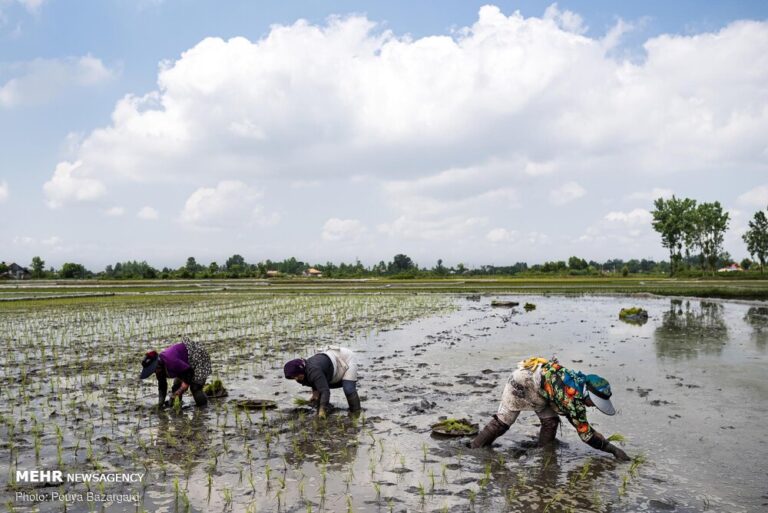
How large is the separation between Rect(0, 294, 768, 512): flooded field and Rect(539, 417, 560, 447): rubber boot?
4.6 inches

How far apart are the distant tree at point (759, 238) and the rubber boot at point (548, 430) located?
250 ft

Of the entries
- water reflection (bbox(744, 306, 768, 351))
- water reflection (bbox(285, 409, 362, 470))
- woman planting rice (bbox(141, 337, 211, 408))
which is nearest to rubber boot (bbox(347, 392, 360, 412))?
water reflection (bbox(285, 409, 362, 470))

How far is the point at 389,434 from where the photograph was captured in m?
6.47

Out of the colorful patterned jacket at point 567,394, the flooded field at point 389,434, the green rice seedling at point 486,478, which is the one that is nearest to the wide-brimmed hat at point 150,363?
the flooded field at point 389,434

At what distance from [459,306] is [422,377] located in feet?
53.8

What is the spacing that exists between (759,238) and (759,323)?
62.0 m

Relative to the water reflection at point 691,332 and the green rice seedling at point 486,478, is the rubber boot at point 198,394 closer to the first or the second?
the green rice seedling at point 486,478

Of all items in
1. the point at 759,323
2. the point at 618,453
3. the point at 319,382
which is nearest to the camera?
the point at 618,453

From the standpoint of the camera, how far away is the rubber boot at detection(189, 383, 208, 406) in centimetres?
754

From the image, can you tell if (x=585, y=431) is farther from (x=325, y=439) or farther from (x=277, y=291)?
(x=277, y=291)

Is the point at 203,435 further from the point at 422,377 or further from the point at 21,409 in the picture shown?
the point at 422,377

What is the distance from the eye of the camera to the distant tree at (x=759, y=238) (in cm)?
6750

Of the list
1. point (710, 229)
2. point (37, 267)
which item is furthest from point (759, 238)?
point (37, 267)

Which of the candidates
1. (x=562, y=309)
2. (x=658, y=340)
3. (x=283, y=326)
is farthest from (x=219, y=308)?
(x=658, y=340)
